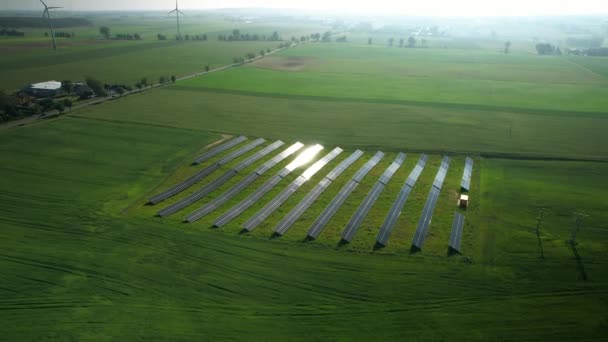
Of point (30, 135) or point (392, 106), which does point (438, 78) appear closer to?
point (392, 106)

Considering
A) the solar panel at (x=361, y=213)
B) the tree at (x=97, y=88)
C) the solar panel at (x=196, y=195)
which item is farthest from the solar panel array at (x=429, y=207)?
the tree at (x=97, y=88)

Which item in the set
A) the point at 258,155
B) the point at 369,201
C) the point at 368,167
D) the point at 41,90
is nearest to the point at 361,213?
the point at 369,201

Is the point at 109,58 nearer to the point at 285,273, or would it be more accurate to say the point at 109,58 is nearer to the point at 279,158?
the point at 279,158

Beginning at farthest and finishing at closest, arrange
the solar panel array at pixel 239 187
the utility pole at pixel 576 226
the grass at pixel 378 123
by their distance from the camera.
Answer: the grass at pixel 378 123 → the solar panel array at pixel 239 187 → the utility pole at pixel 576 226

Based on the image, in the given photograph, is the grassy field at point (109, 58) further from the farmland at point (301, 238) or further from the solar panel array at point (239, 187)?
the solar panel array at point (239, 187)

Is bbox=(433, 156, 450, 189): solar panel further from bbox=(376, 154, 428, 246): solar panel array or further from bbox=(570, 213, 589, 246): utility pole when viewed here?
bbox=(570, 213, 589, 246): utility pole

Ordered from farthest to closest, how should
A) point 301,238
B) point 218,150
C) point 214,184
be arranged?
point 218,150
point 214,184
point 301,238
